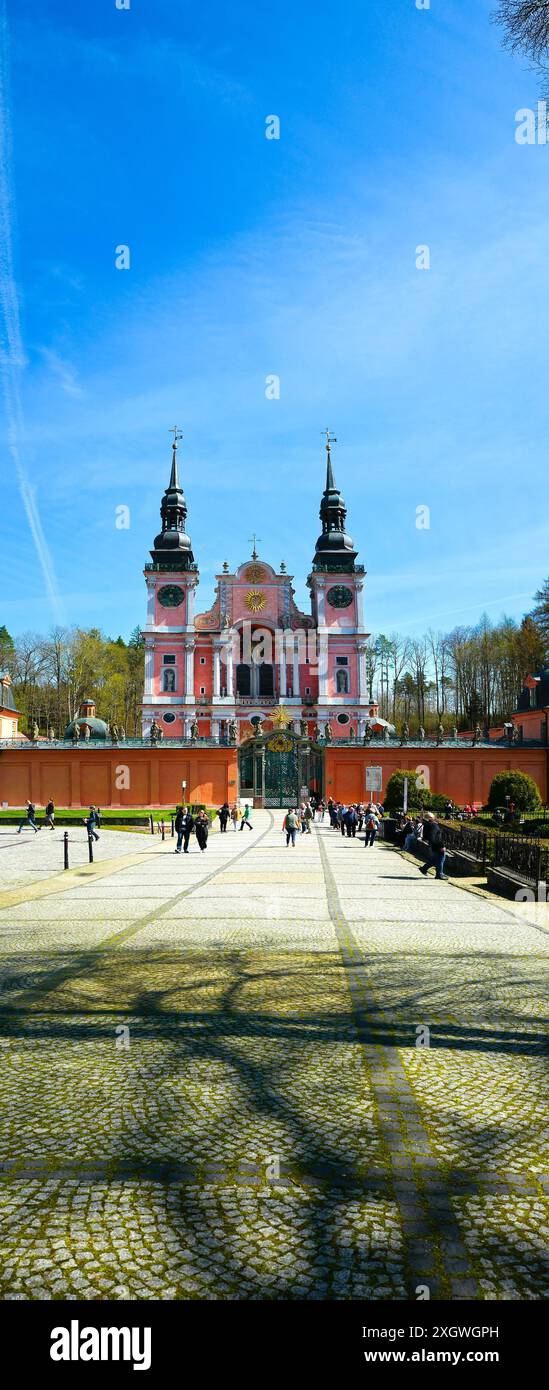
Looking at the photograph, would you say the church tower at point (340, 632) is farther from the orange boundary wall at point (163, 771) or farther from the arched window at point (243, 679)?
the orange boundary wall at point (163, 771)

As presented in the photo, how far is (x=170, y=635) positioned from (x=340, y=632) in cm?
1485

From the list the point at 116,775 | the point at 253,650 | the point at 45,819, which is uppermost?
the point at 253,650

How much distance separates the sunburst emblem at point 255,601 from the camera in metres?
72.3

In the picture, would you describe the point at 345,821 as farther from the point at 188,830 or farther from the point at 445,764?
the point at 445,764

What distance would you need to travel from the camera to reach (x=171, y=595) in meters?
71.1

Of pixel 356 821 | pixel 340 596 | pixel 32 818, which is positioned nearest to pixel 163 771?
pixel 32 818

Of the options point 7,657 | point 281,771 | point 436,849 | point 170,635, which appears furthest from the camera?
point 7,657

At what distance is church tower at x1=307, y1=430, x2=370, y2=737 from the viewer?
6906cm

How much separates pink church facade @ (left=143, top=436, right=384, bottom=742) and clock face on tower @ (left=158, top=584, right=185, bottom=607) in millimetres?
88

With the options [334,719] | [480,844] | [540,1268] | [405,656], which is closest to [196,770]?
[334,719]

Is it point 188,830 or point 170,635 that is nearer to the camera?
point 188,830

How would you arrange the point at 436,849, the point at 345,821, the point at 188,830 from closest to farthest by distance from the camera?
the point at 436,849, the point at 188,830, the point at 345,821
